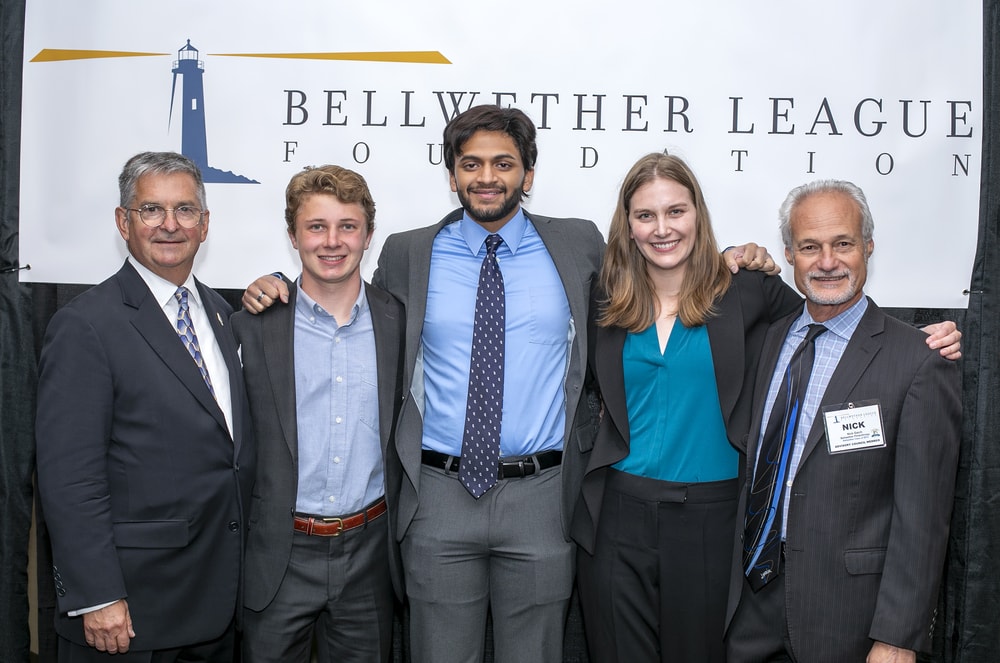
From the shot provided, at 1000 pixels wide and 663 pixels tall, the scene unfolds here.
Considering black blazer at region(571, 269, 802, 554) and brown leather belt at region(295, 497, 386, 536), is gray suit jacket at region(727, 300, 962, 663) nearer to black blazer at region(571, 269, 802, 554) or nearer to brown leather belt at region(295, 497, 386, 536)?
black blazer at region(571, 269, 802, 554)

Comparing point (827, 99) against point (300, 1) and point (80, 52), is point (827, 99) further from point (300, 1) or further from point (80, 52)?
point (80, 52)

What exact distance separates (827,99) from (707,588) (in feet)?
6.15

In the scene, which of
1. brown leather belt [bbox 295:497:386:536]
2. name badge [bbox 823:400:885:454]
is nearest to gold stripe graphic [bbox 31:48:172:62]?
brown leather belt [bbox 295:497:386:536]

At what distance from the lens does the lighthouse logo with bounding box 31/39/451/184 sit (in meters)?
2.91

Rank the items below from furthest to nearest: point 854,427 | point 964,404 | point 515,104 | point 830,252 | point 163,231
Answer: point 515,104 → point 964,404 → point 163,231 → point 830,252 → point 854,427

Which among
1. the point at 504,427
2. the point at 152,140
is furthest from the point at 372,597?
the point at 152,140

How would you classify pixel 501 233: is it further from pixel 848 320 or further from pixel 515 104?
pixel 848 320

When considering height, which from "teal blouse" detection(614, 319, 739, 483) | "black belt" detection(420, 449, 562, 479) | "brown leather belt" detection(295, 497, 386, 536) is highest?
"teal blouse" detection(614, 319, 739, 483)

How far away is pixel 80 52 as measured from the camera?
2939 mm

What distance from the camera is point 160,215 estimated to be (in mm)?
2053

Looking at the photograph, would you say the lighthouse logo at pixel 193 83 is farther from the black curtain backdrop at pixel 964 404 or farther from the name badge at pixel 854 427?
the name badge at pixel 854 427

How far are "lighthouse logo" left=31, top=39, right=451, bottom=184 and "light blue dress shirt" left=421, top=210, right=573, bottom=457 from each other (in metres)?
1.07

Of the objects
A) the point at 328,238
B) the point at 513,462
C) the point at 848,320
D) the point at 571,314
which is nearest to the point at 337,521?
the point at 513,462

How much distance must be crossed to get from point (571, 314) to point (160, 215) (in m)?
1.18
